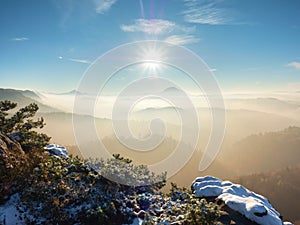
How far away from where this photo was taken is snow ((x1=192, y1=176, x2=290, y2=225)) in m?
10.8

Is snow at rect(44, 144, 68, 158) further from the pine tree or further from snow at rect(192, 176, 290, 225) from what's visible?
snow at rect(192, 176, 290, 225)

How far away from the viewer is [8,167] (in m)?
10.6

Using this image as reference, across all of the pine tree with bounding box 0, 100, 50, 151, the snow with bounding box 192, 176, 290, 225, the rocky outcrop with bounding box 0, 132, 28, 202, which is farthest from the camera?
the pine tree with bounding box 0, 100, 50, 151

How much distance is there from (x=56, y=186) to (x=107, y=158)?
3917 mm

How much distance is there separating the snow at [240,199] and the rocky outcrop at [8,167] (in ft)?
31.2

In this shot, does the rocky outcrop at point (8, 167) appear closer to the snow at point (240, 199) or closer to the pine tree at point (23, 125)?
the pine tree at point (23, 125)

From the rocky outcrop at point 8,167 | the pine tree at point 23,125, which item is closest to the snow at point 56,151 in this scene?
the pine tree at point 23,125

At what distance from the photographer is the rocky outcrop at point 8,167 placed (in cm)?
1017

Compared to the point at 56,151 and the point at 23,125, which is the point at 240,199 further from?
the point at 23,125

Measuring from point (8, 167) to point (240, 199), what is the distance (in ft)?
37.6

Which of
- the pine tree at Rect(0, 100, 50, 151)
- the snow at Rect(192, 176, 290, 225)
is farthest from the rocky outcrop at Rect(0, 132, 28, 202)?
the snow at Rect(192, 176, 290, 225)

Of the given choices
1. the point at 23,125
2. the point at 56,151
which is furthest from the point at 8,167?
the point at 23,125

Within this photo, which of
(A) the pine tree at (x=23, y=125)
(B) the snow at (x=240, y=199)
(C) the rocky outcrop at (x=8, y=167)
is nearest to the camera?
(C) the rocky outcrop at (x=8, y=167)

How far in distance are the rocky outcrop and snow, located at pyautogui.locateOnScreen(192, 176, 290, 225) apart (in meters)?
9.50
